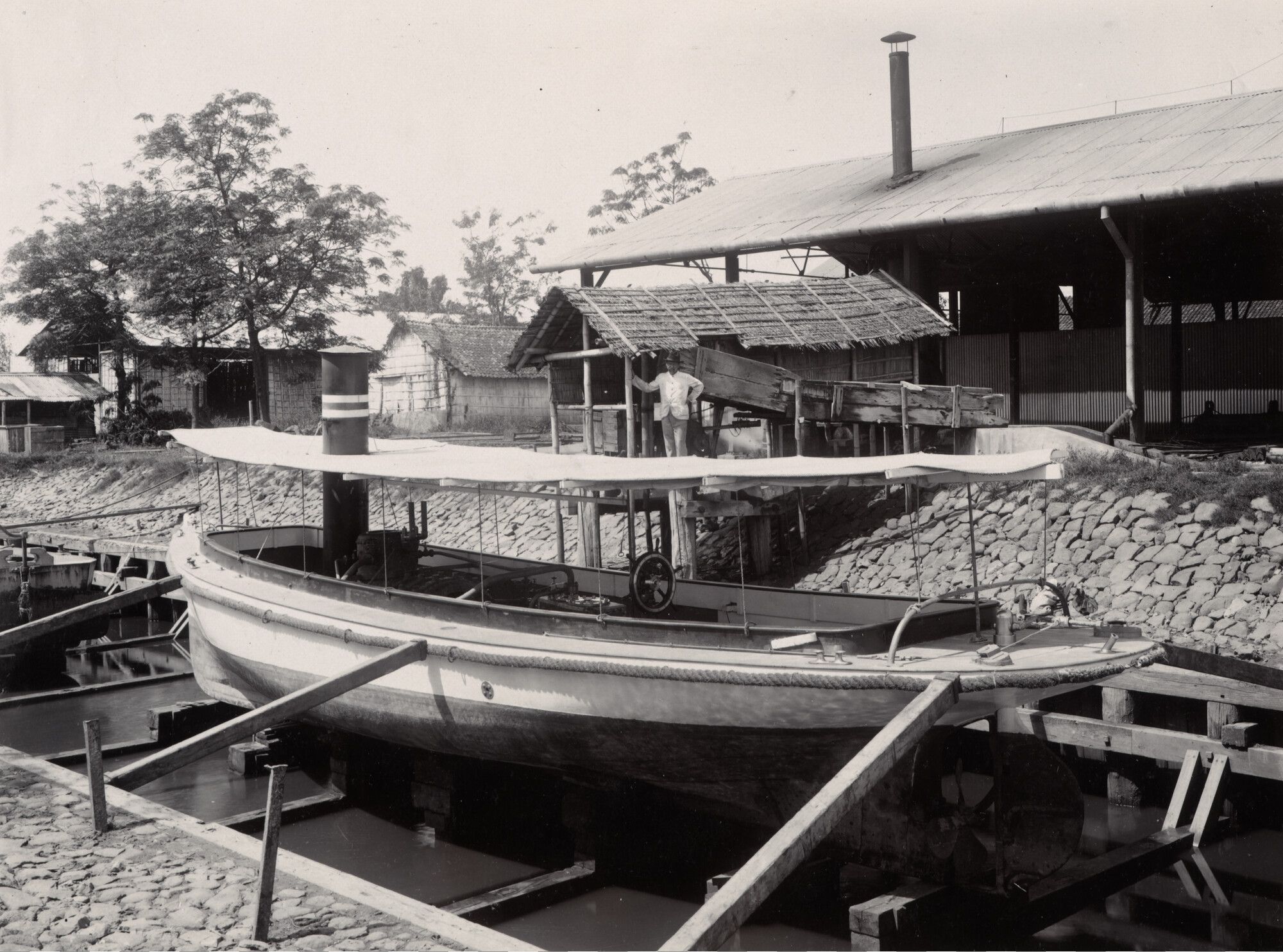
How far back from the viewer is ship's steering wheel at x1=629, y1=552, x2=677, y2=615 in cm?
870

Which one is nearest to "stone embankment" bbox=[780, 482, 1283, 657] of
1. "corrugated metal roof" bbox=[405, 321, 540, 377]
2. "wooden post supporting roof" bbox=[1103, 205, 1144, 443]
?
"wooden post supporting roof" bbox=[1103, 205, 1144, 443]

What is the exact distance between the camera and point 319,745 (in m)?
10.8

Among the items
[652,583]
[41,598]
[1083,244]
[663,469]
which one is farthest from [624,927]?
[1083,244]

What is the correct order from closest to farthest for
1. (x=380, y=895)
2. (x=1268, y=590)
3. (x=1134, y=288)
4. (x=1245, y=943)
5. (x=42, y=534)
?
(x=380, y=895)
(x=1245, y=943)
(x=1268, y=590)
(x=1134, y=288)
(x=42, y=534)

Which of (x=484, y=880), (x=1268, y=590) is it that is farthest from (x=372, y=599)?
(x=1268, y=590)

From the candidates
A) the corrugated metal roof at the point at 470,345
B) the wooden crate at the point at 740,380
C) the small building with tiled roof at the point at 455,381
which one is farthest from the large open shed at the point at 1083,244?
the small building with tiled roof at the point at 455,381

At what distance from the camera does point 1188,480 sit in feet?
45.2

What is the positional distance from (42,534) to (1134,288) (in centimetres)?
1870

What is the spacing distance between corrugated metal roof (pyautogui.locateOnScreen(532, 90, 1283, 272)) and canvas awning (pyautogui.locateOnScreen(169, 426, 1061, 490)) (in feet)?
27.8

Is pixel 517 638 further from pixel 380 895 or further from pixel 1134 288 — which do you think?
pixel 1134 288

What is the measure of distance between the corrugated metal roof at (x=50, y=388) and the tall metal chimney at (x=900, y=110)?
1005 inches

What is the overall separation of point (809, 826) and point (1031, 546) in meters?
9.24

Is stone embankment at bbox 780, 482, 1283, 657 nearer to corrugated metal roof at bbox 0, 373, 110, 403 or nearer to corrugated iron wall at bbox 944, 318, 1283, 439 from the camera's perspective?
corrugated iron wall at bbox 944, 318, 1283, 439

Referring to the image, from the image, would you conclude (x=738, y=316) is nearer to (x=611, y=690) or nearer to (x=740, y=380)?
(x=740, y=380)
